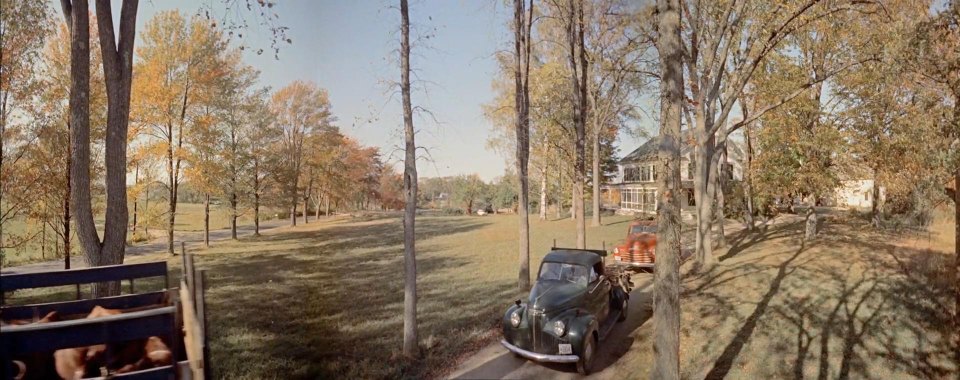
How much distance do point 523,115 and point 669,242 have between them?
380 centimetres

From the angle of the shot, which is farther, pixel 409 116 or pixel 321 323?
pixel 321 323

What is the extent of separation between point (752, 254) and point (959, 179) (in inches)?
265

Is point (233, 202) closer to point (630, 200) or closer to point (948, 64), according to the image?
point (630, 200)

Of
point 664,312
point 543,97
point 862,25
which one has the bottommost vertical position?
point 664,312

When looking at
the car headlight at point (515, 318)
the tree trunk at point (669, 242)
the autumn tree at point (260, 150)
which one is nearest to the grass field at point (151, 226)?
the autumn tree at point (260, 150)

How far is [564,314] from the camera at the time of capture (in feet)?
15.5

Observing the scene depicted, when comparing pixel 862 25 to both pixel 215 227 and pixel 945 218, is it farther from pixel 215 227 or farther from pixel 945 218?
pixel 215 227

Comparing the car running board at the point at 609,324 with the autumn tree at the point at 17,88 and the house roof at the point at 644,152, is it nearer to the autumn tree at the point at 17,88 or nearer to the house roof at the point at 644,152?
the house roof at the point at 644,152

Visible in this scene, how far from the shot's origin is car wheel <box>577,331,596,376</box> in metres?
4.53

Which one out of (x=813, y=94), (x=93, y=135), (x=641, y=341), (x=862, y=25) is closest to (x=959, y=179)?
(x=641, y=341)

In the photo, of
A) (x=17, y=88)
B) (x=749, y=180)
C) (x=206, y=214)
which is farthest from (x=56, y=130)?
(x=749, y=180)

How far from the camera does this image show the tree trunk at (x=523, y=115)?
7.07 meters

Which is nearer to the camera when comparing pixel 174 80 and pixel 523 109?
pixel 523 109

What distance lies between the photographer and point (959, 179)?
581cm
